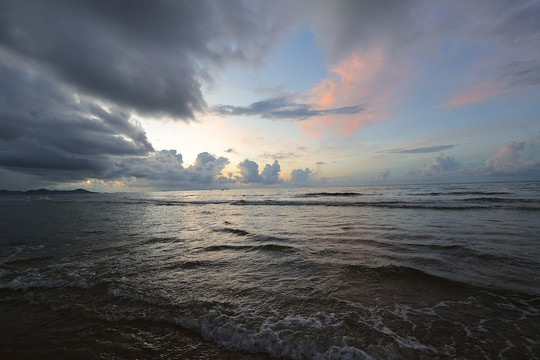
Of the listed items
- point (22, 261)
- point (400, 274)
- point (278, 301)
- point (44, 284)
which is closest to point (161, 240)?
point (22, 261)

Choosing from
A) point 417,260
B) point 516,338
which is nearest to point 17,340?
point 516,338

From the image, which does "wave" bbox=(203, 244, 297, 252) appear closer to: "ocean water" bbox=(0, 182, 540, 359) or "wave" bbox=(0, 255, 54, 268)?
"ocean water" bbox=(0, 182, 540, 359)

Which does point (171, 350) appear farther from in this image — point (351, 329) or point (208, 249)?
point (208, 249)

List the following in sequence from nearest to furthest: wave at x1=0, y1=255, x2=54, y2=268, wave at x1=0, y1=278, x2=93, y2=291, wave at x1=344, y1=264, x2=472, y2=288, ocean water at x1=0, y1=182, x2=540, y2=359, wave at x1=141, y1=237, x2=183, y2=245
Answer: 1. ocean water at x1=0, y1=182, x2=540, y2=359
2. wave at x1=344, y1=264, x2=472, y2=288
3. wave at x1=0, y1=278, x2=93, y2=291
4. wave at x1=0, y1=255, x2=54, y2=268
5. wave at x1=141, y1=237, x2=183, y2=245

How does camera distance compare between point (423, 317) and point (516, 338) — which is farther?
point (423, 317)

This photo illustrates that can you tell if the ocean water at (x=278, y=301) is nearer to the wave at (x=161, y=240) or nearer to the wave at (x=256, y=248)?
the wave at (x=256, y=248)

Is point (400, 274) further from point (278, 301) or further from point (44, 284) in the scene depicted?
point (44, 284)

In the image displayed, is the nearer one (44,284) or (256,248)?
(44,284)

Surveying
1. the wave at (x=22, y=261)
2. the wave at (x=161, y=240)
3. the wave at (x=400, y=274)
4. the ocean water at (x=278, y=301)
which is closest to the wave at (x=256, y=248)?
the ocean water at (x=278, y=301)

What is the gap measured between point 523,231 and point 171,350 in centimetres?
1701

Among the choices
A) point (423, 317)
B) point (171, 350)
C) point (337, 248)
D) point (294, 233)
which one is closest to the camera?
→ point (171, 350)

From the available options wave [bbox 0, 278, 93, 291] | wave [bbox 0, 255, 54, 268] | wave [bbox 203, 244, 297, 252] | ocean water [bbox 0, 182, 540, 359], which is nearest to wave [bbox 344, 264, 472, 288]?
ocean water [bbox 0, 182, 540, 359]

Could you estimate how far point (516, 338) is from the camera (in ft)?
12.8

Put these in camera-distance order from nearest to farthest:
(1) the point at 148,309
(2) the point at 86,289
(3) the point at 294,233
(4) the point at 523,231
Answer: (1) the point at 148,309 < (2) the point at 86,289 < (4) the point at 523,231 < (3) the point at 294,233
